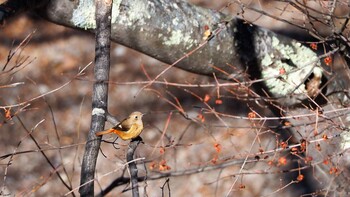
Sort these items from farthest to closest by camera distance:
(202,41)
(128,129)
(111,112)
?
(111,112), (202,41), (128,129)

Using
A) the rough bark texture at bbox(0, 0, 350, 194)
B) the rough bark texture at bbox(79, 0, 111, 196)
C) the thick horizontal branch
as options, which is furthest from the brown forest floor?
the rough bark texture at bbox(79, 0, 111, 196)

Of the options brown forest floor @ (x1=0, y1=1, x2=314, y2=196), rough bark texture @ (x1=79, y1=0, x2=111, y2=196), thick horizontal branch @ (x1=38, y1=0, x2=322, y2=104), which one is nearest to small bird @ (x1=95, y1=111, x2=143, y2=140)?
rough bark texture @ (x1=79, y1=0, x2=111, y2=196)

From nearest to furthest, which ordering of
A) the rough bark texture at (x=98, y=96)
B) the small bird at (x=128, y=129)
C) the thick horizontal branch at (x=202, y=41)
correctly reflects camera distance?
1. the rough bark texture at (x=98, y=96)
2. the small bird at (x=128, y=129)
3. the thick horizontal branch at (x=202, y=41)

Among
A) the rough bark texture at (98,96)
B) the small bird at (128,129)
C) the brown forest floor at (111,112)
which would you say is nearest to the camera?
the rough bark texture at (98,96)

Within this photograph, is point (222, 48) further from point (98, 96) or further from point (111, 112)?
point (111, 112)

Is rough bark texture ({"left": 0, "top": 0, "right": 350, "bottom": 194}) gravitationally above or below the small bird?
above

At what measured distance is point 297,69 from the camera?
287 cm

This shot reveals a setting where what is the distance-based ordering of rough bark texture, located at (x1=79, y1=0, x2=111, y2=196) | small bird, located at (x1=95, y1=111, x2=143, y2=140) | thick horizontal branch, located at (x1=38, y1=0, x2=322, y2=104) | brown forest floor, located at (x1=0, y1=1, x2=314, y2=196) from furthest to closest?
brown forest floor, located at (x1=0, y1=1, x2=314, y2=196) → thick horizontal branch, located at (x1=38, y1=0, x2=322, y2=104) → small bird, located at (x1=95, y1=111, x2=143, y2=140) → rough bark texture, located at (x1=79, y1=0, x2=111, y2=196)

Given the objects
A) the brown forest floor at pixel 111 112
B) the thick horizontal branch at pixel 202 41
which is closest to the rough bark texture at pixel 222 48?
the thick horizontal branch at pixel 202 41

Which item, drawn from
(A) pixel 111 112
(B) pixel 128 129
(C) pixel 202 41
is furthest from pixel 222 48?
(A) pixel 111 112

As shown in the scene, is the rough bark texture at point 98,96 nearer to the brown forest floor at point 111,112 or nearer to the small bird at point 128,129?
the small bird at point 128,129

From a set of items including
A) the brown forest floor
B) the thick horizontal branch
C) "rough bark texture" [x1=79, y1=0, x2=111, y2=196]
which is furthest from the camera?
the brown forest floor

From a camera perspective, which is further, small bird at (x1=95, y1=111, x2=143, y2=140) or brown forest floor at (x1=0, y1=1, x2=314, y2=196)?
brown forest floor at (x1=0, y1=1, x2=314, y2=196)

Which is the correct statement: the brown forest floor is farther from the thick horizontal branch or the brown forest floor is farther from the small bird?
the small bird
